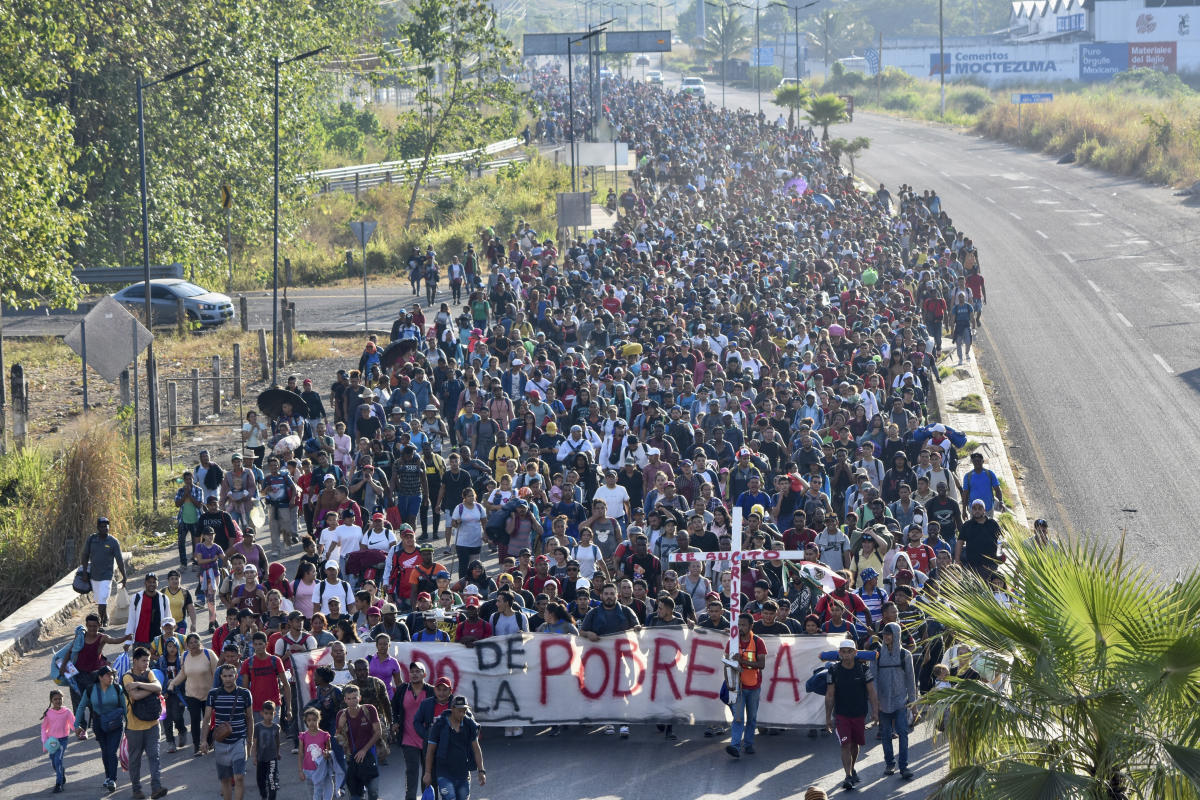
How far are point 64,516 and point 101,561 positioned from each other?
12.9 ft

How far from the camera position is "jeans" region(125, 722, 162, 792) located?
1284cm

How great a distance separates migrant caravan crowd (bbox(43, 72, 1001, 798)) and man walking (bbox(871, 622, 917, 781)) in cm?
2

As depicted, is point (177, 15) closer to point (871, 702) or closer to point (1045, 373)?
point (1045, 373)

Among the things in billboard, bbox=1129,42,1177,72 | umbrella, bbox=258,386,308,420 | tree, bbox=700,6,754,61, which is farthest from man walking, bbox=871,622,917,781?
tree, bbox=700,6,754,61

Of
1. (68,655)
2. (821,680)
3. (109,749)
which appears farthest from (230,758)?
(821,680)

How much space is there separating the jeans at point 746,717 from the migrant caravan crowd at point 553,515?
24 millimetres

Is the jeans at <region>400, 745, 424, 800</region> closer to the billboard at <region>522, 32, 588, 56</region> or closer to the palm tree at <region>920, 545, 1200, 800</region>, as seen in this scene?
the palm tree at <region>920, 545, 1200, 800</region>

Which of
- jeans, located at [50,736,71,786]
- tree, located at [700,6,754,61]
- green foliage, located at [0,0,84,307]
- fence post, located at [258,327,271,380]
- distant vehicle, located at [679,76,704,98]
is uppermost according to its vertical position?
tree, located at [700,6,754,61]

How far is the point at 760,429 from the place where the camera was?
1970 cm

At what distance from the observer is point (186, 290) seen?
3853cm

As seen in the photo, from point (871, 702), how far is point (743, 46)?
14394 cm

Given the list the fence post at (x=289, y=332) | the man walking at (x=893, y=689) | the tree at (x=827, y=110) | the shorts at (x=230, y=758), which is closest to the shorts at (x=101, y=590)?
the shorts at (x=230, y=758)

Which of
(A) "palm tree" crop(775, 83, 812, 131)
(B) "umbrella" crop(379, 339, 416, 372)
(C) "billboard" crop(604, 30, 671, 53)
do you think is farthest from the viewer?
(C) "billboard" crop(604, 30, 671, 53)

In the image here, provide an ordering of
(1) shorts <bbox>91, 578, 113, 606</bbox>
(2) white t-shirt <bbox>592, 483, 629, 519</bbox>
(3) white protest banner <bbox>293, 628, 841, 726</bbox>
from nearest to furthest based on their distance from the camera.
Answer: (3) white protest banner <bbox>293, 628, 841, 726</bbox>, (1) shorts <bbox>91, 578, 113, 606</bbox>, (2) white t-shirt <bbox>592, 483, 629, 519</bbox>
